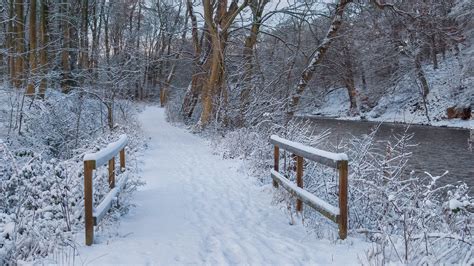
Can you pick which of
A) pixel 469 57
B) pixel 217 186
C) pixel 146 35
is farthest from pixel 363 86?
pixel 217 186

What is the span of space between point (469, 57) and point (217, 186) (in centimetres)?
2499

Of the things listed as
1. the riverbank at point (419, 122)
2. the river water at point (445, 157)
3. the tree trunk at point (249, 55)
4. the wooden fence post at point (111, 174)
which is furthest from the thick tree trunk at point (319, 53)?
the wooden fence post at point (111, 174)

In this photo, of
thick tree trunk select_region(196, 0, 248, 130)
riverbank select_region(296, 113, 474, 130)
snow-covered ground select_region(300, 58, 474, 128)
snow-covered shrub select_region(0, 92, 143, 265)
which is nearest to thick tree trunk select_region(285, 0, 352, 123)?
thick tree trunk select_region(196, 0, 248, 130)

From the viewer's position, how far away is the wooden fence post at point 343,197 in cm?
459

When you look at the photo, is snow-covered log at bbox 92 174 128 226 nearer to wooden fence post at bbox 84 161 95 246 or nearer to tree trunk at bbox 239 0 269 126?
wooden fence post at bbox 84 161 95 246

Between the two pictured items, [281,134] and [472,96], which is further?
[472,96]

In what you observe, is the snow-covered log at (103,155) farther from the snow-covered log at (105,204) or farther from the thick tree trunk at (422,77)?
the thick tree trunk at (422,77)

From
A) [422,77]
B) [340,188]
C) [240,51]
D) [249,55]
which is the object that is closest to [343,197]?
[340,188]

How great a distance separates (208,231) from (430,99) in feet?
91.1

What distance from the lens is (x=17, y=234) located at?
13.8 ft

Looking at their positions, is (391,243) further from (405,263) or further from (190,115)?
(190,115)

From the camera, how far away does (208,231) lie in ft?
16.8

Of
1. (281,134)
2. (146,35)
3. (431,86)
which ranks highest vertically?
(146,35)

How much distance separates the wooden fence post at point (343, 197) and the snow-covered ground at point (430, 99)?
2013 centimetres
